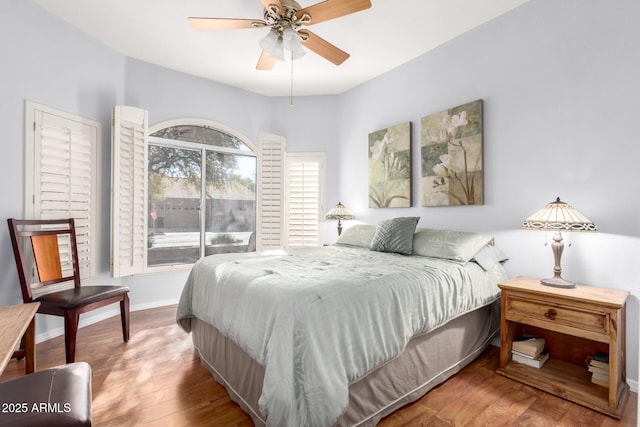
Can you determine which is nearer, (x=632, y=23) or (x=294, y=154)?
(x=632, y=23)

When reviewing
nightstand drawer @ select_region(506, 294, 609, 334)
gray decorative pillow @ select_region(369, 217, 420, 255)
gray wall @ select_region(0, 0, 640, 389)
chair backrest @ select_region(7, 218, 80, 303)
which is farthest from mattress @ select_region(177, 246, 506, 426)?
chair backrest @ select_region(7, 218, 80, 303)

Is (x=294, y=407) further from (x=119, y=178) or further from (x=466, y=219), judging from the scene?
(x=119, y=178)

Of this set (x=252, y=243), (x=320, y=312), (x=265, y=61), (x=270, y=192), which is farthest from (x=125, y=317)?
(x=265, y=61)

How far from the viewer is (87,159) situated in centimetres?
312

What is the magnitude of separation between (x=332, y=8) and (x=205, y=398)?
8.62 feet

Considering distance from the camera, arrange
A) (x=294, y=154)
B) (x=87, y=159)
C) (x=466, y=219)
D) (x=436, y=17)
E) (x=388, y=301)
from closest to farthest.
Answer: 1. (x=388, y=301)
2. (x=436, y=17)
3. (x=466, y=219)
4. (x=87, y=159)
5. (x=294, y=154)

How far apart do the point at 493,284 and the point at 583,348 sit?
0.67 meters

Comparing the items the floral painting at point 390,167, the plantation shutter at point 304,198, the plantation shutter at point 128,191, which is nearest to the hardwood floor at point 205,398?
the plantation shutter at point 128,191

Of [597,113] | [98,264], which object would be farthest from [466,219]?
[98,264]

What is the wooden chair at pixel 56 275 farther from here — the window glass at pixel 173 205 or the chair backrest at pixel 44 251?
the window glass at pixel 173 205

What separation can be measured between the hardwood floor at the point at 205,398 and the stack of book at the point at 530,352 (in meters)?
0.19

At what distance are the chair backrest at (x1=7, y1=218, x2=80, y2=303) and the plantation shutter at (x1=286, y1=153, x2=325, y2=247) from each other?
248 cm

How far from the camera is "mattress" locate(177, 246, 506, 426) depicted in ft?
4.19

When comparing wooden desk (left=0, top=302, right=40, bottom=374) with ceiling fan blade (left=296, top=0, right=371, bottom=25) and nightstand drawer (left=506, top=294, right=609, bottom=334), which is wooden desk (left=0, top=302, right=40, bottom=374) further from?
nightstand drawer (left=506, top=294, right=609, bottom=334)
